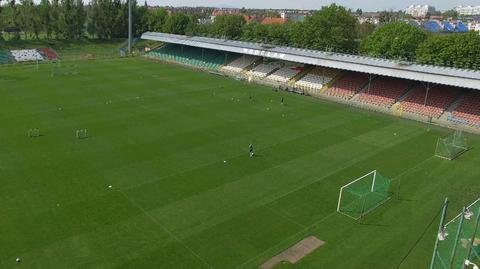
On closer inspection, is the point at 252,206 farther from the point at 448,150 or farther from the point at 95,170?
the point at 448,150

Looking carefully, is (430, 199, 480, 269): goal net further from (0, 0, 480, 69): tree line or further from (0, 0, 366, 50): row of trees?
(0, 0, 366, 50): row of trees

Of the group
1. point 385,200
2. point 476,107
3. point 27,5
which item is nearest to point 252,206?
point 385,200

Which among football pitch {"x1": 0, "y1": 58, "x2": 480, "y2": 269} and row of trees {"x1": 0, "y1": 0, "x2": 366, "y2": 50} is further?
row of trees {"x1": 0, "y1": 0, "x2": 366, "y2": 50}

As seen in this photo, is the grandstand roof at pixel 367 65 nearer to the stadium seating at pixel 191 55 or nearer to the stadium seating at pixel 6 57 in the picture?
the stadium seating at pixel 191 55

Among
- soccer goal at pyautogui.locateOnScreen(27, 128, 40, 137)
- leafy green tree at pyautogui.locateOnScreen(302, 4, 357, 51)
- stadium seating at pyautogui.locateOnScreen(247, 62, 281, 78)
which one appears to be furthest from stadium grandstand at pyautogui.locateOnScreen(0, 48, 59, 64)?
leafy green tree at pyautogui.locateOnScreen(302, 4, 357, 51)

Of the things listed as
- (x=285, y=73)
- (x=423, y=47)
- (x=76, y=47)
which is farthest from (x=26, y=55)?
(x=423, y=47)

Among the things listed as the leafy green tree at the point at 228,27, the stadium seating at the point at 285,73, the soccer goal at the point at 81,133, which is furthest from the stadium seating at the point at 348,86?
the leafy green tree at the point at 228,27
